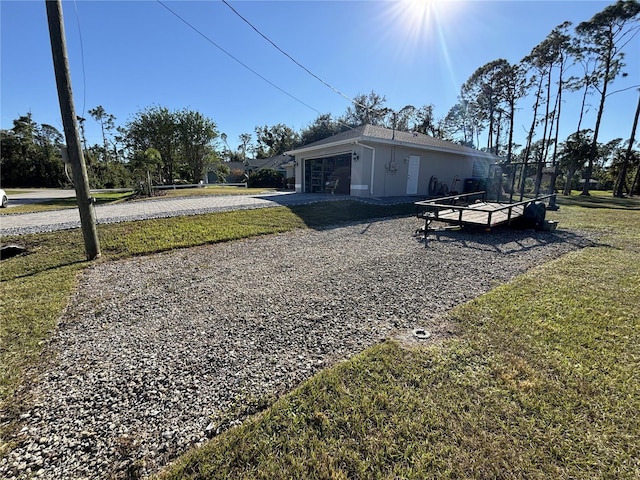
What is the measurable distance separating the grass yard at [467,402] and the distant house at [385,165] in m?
9.77

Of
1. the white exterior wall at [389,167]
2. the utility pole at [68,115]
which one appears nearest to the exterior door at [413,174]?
the white exterior wall at [389,167]

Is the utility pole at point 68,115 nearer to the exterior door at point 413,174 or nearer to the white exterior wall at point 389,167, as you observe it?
the white exterior wall at point 389,167

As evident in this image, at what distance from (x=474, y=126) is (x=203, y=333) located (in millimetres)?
37490

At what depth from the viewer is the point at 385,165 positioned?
499 inches

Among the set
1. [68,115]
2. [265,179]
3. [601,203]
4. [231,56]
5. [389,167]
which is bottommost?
[601,203]

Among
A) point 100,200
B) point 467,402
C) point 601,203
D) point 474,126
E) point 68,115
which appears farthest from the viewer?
point 474,126

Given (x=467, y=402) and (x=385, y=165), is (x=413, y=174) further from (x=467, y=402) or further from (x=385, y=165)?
(x=467, y=402)

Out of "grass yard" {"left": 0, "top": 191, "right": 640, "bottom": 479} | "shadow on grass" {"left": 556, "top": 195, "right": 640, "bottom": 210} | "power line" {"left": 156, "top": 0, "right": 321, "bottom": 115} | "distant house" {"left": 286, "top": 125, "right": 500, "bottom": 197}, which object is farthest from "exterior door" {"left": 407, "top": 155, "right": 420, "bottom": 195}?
"grass yard" {"left": 0, "top": 191, "right": 640, "bottom": 479}

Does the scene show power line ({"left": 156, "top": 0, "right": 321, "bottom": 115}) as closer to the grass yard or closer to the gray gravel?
the gray gravel

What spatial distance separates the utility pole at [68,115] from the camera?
13.8 feet

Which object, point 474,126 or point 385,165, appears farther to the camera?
point 474,126

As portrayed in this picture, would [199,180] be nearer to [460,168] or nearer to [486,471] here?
[460,168]

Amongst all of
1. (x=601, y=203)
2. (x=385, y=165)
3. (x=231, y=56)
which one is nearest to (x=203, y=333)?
(x=231, y=56)

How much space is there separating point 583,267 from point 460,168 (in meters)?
13.0
